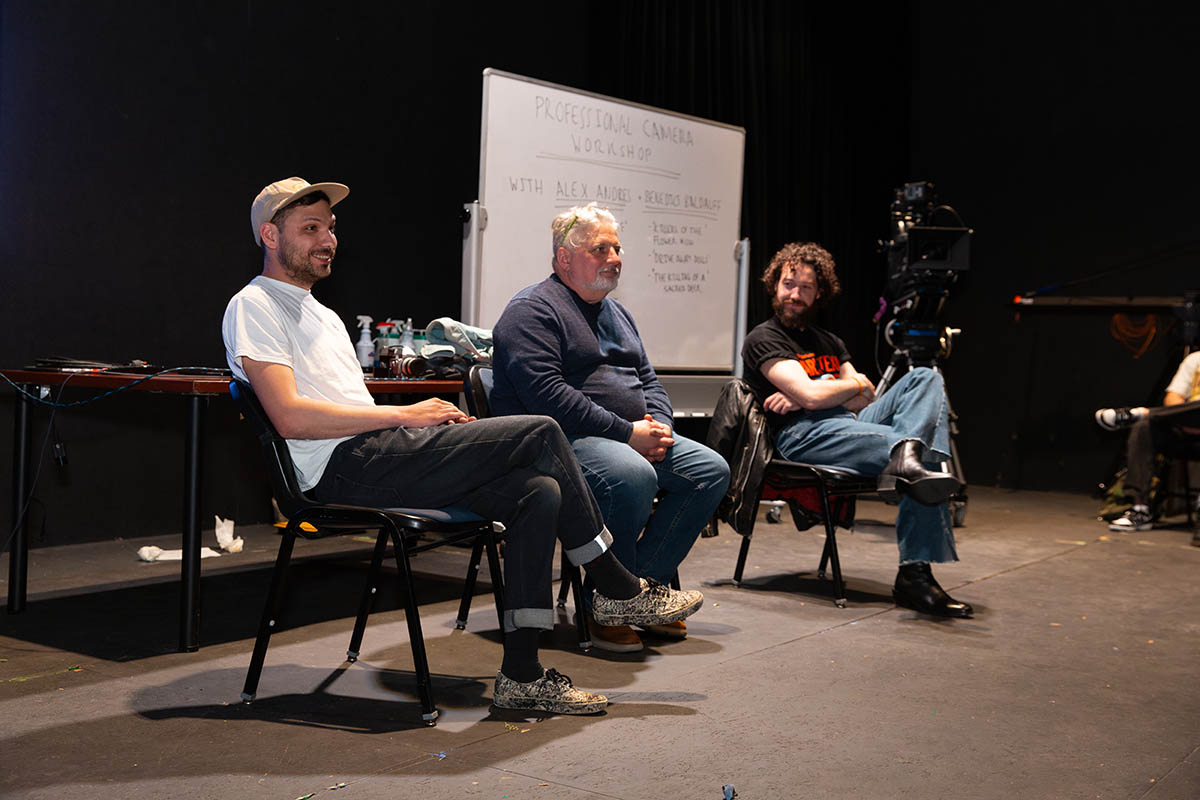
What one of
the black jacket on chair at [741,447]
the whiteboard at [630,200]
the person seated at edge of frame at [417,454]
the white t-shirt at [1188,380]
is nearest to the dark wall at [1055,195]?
the white t-shirt at [1188,380]

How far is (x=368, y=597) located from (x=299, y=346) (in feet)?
1.92

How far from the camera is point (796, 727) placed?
2064 millimetres

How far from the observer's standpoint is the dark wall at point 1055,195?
20.8 ft

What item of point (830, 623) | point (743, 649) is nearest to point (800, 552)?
point (830, 623)

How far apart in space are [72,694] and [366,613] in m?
0.61

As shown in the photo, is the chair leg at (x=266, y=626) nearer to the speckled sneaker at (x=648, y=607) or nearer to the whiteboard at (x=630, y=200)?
the speckled sneaker at (x=648, y=607)

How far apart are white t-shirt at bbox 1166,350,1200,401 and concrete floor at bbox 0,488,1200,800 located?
1.92m

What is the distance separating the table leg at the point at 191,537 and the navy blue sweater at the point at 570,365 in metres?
0.70

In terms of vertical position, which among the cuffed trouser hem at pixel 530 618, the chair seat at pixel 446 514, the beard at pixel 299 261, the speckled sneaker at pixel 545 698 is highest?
the beard at pixel 299 261

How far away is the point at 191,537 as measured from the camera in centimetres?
248

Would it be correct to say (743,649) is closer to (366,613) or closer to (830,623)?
(830,623)

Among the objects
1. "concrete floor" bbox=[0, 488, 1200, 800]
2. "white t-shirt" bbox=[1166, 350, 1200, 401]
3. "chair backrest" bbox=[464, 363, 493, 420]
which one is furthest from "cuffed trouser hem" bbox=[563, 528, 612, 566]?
"white t-shirt" bbox=[1166, 350, 1200, 401]

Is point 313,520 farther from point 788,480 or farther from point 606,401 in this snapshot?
point 788,480

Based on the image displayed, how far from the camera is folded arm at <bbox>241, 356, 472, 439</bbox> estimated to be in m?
2.09
